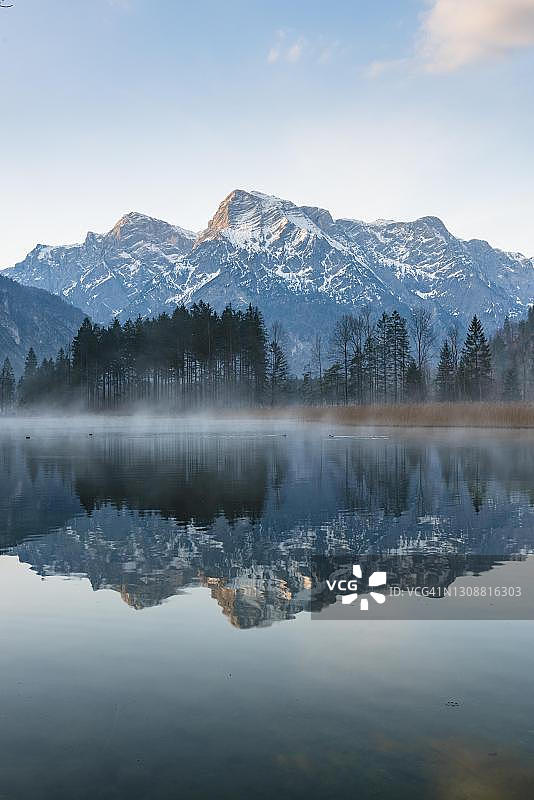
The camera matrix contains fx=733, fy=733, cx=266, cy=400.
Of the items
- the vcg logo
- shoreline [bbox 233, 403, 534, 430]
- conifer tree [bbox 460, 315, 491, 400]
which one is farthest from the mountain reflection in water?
conifer tree [bbox 460, 315, 491, 400]

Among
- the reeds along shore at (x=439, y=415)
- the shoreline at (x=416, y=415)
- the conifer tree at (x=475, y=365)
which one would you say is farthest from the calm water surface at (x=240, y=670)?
the conifer tree at (x=475, y=365)

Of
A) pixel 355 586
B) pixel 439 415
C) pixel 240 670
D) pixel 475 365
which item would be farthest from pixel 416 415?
pixel 475 365

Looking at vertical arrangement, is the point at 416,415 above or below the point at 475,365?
below

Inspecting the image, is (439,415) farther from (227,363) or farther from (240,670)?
(227,363)

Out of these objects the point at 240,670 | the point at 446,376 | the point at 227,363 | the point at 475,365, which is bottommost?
the point at 240,670

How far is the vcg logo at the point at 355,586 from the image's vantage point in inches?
473

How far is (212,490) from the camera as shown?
90.3 feet

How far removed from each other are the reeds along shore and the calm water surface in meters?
48.1

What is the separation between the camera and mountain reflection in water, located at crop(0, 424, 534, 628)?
45.4 feet

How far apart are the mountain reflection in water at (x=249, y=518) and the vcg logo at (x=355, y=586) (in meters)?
0.63

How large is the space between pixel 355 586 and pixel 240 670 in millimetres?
4547

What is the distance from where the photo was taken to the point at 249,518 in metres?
20.6

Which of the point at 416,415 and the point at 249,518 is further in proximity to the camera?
the point at 416,415

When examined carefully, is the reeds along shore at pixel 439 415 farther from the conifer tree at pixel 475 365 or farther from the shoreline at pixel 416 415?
the conifer tree at pixel 475 365
